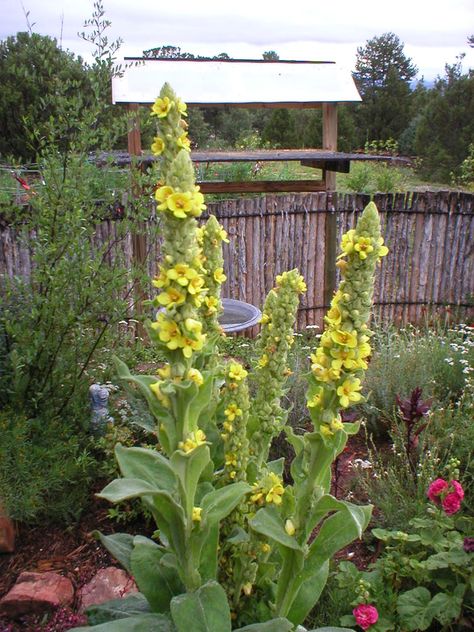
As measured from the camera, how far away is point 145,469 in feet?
6.18

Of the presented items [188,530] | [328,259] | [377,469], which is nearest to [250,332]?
[328,259]

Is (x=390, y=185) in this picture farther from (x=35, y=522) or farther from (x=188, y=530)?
(x=188, y=530)

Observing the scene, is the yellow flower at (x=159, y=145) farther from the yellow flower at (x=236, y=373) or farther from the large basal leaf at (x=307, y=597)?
the large basal leaf at (x=307, y=597)

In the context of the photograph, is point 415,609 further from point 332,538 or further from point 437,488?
point 332,538

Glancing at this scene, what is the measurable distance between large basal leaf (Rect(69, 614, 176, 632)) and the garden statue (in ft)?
5.21

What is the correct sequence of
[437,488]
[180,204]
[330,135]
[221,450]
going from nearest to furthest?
[180,204] → [221,450] → [437,488] → [330,135]

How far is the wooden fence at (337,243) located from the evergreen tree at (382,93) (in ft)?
36.2

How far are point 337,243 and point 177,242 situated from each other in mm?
5618

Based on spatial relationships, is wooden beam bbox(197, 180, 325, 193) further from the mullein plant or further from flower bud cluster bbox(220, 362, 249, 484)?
flower bud cluster bbox(220, 362, 249, 484)

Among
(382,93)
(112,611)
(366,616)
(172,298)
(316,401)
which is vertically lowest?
(366,616)

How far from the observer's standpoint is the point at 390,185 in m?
10.7

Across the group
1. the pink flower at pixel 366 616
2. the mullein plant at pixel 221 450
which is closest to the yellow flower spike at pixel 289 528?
the mullein plant at pixel 221 450

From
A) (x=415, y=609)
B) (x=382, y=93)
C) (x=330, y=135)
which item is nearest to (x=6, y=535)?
(x=415, y=609)

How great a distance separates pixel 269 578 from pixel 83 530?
1.41 m
